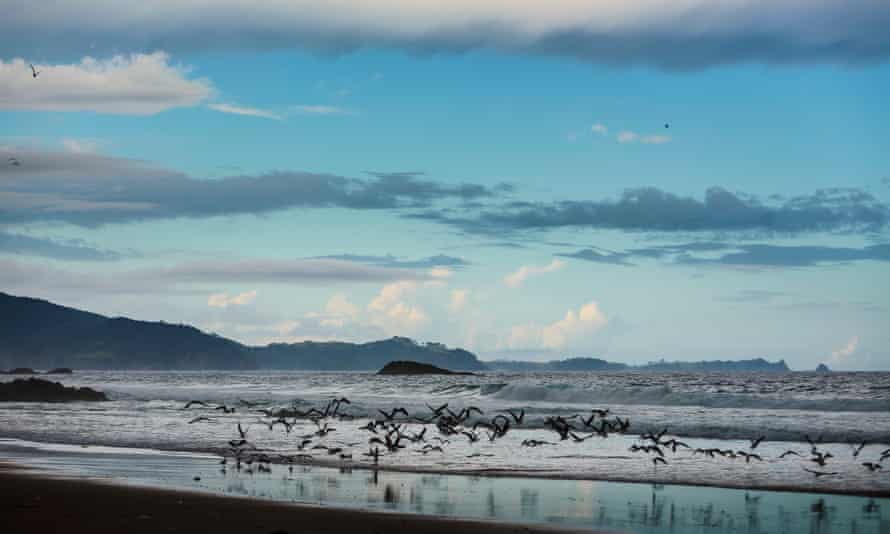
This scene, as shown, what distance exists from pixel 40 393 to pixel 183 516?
44601 mm

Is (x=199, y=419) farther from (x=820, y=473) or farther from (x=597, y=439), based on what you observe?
(x=820, y=473)

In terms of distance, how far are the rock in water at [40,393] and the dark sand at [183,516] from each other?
1577 inches

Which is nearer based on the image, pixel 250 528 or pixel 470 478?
pixel 250 528

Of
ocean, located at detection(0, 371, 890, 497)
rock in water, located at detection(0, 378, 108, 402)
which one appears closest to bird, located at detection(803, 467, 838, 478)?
ocean, located at detection(0, 371, 890, 497)

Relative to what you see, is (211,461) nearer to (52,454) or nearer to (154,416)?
(52,454)

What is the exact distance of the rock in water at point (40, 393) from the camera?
2105 inches

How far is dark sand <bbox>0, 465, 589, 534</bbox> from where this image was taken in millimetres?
12148

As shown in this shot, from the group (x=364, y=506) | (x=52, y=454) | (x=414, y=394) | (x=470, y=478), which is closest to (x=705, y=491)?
(x=470, y=478)

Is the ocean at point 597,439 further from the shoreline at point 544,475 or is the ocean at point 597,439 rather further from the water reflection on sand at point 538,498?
the water reflection on sand at point 538,498

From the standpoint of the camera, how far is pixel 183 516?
42.9 feet

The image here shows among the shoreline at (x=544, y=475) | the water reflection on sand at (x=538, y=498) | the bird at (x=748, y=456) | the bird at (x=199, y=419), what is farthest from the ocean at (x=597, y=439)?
the water reflection on sand at (x=538, y=498)

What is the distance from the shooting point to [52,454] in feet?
75.5

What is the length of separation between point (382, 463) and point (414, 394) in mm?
40115

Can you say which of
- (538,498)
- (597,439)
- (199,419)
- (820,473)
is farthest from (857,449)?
(199,419)
